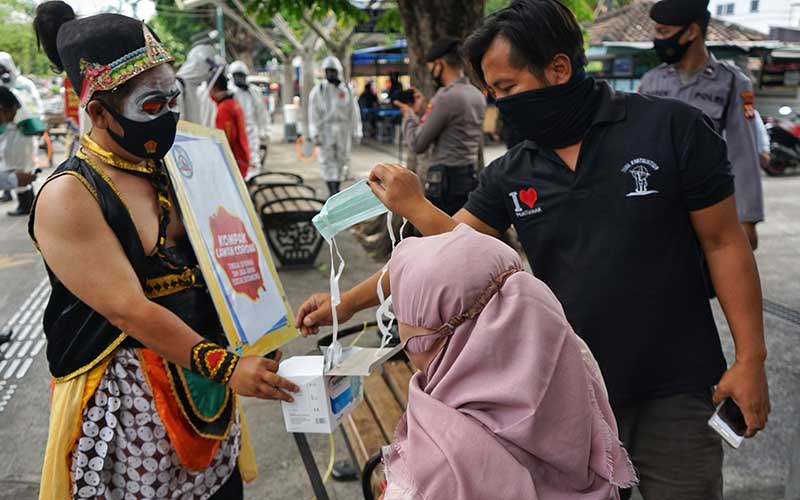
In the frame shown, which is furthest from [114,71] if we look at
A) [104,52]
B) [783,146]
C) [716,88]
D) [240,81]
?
[783,146]

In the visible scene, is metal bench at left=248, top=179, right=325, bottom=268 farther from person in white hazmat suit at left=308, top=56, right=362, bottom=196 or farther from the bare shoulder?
the bare shoulder

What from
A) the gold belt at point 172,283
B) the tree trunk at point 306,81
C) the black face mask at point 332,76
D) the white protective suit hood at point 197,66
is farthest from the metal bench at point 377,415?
the tree trunk at point 306,81

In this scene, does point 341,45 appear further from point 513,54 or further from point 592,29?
point 513,54

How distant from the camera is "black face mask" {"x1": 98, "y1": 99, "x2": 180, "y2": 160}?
1.85 m

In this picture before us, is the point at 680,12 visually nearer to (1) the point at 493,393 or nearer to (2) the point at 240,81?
(1) the point at 493,393

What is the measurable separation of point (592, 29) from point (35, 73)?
44944 millimetres

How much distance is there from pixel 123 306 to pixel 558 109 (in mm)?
1292

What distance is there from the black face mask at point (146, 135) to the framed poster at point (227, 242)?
15 centimetres

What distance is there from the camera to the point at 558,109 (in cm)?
188

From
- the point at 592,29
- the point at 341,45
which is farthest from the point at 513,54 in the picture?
the point at 592,29

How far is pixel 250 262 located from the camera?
2.39 meters

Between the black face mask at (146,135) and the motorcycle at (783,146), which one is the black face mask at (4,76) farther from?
the motorcycle at (783,146)

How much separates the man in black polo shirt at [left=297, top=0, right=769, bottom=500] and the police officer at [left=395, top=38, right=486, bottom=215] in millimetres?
3023

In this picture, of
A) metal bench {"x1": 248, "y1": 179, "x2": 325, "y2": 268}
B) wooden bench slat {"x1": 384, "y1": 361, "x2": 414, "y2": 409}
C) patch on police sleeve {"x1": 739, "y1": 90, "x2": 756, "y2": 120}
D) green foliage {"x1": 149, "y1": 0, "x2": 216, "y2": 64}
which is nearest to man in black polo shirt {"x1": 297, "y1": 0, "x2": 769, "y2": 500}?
wooden bench slat {"x1": 384, "y1": 361, "x2": 414, "y2": 409}
